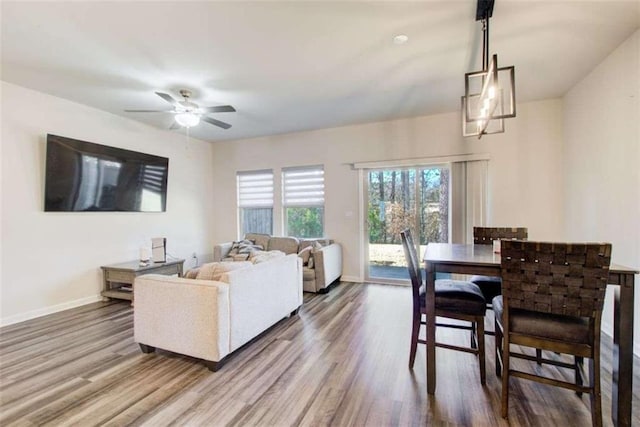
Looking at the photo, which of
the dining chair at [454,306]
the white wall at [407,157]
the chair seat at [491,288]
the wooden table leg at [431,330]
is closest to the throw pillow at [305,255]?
the white wall at [407,157]

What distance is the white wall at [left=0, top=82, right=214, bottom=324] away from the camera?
10.9 ft

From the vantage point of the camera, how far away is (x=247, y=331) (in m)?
2.58

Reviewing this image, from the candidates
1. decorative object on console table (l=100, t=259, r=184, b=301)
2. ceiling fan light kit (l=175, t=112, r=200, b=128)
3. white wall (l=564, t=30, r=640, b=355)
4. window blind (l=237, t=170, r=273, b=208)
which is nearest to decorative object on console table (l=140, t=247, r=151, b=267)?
decorative object on console table (l=100, t=259, r=184, b=301)

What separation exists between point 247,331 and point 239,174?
4.02 meters

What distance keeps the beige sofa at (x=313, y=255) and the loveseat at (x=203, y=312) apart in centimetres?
162

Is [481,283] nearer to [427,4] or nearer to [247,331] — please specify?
[247,331]

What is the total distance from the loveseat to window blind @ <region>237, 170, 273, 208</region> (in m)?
3.15

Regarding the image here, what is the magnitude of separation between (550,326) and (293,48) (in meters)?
2.79

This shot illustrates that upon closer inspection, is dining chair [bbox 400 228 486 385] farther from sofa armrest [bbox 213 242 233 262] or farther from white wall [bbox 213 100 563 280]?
sofa armrest [bbox 213 242 233 262]

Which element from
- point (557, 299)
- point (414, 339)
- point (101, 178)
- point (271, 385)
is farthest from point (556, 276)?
point (101, 178)

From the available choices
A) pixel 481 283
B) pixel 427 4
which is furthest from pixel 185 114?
pixel 481 283

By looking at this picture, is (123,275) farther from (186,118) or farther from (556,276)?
(556,276)

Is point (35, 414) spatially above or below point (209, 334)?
below

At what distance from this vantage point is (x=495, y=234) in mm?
3033
